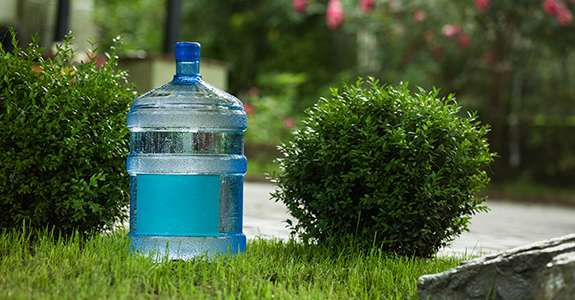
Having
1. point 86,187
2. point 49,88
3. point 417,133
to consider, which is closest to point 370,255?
point 417,133

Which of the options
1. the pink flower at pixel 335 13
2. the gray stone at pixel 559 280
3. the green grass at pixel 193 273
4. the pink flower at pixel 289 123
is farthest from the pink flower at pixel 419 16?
the gray stone at pixel 559 280

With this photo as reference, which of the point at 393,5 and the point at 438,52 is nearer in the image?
the point at 393,5

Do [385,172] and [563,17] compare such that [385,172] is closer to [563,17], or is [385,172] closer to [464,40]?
[563,17]

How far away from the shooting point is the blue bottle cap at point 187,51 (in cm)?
388

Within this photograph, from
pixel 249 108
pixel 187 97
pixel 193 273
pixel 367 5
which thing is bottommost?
pixel 193 273

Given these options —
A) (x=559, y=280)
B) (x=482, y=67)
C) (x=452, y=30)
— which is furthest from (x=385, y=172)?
(x=482, y=67)

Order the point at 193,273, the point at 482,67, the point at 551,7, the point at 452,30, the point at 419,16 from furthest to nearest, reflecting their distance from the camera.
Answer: the point at 482,67
the point at 419,16
the point at 452,30
the point at 551,7
the point at 193,273

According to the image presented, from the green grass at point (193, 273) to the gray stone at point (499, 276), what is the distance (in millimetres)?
217

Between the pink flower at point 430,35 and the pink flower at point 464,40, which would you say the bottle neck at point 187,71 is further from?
the pink flower at point 430,35

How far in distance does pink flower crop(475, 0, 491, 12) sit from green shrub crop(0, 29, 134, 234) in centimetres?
897

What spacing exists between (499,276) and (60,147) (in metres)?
2.52

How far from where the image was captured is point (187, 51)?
3891 millimetres

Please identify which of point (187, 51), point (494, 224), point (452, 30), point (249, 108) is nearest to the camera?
point (187, 51)

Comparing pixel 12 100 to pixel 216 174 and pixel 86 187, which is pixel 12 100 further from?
pixel 216 174
